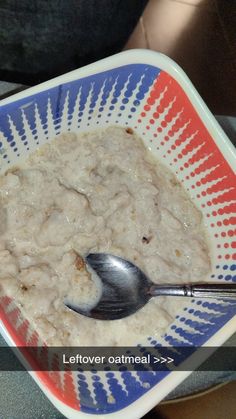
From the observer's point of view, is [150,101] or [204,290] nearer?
[204,290]

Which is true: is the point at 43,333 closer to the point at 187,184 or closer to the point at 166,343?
the point at 166,343

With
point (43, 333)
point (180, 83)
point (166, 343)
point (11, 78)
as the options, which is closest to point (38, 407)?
point (43, 333)

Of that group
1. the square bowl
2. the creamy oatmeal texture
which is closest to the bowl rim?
the square bowl

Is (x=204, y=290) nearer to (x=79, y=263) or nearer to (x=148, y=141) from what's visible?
(x=79, y=263)

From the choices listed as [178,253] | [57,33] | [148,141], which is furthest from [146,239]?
[57,33]

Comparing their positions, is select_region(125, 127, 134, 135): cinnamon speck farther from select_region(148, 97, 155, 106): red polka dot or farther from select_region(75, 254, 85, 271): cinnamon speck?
select_region(75, 254, 85, 271): cinnamon speck

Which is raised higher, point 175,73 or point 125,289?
point 175,73
